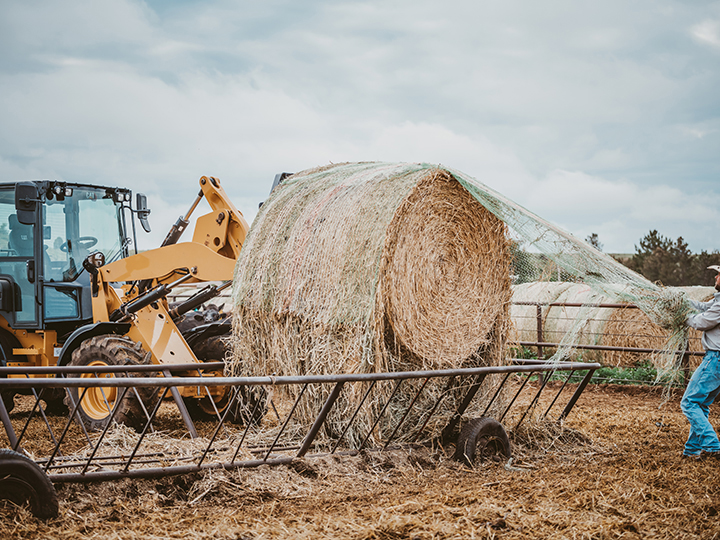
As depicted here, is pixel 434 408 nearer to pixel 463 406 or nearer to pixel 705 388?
pixel 463 406

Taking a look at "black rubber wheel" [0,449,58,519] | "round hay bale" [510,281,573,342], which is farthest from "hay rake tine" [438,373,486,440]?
"round hay bale" [510,281,573,342]

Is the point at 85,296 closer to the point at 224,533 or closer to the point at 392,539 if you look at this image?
the point at 224,533

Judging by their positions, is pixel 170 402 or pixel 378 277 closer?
pixel 378 277

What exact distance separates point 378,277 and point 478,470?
1618 millimetres

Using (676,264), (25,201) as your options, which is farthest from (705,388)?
(676,264)

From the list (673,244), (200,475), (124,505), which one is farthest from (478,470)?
(673,244)

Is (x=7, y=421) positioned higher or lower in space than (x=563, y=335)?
higher

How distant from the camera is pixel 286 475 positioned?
447 cm

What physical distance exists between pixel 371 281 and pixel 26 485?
2.43 metres

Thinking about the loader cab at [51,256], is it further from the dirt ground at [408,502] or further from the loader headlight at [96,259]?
the dirt ground at [408,502]

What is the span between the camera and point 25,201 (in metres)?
6.77

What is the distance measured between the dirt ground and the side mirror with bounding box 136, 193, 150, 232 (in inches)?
182

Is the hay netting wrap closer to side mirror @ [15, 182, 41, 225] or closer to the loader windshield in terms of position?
side mirror @ [15, 182, 41, 225]

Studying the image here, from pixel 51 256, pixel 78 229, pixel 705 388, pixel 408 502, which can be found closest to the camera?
pixel 408 502
